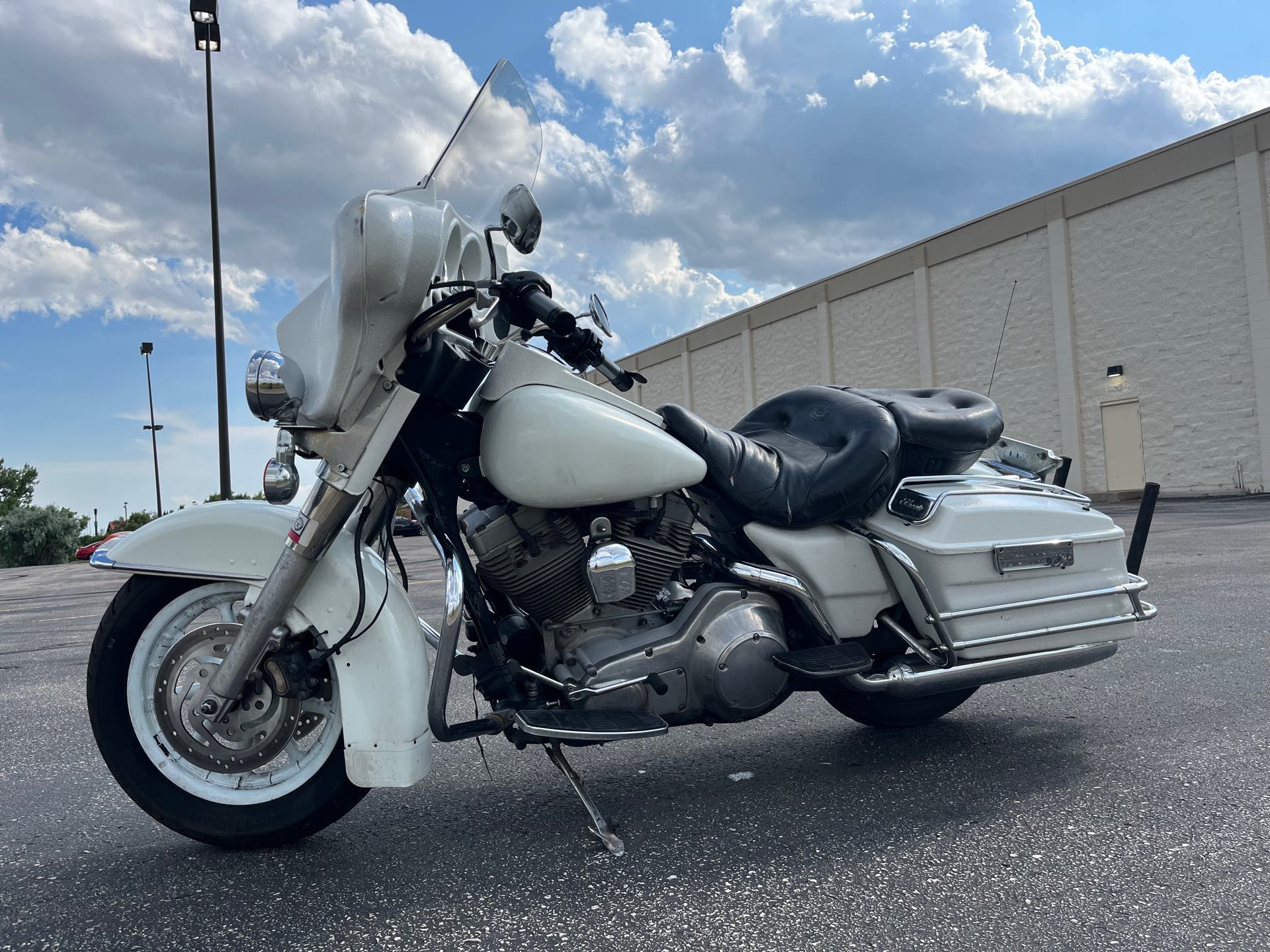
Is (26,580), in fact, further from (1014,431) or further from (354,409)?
(1014,431)

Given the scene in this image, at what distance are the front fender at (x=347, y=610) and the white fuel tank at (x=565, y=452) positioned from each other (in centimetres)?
50

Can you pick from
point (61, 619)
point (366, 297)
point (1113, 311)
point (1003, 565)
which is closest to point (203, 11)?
point (61, 619)

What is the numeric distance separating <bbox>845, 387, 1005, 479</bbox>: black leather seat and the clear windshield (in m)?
1.36

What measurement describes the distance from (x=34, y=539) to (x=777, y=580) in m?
32.4

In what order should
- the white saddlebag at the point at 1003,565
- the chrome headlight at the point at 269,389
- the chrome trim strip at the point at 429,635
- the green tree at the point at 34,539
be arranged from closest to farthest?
the chrome headlight at the point at 269,389
the chrome trim strip at the point at 429,635
the white saddlebag at the point at 1003,565
the green tree at the point at 34,539

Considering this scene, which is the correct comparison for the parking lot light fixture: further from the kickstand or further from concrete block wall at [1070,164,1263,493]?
concrete block wall at [1070,164,1263,493]

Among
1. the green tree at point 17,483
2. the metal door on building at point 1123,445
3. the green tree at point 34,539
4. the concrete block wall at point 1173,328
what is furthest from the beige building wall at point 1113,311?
the green tree at point 17,483

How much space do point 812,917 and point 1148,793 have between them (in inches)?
55.6

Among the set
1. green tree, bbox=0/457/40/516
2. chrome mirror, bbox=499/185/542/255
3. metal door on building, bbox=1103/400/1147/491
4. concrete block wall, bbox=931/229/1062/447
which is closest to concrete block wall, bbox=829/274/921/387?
concrete block wall, bbox=931/229/1062/447

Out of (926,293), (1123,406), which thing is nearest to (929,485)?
(1123,406)

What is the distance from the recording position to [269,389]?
93.1 inches

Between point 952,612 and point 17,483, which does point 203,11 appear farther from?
A: point 17,483

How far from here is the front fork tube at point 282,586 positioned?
252 centimetres

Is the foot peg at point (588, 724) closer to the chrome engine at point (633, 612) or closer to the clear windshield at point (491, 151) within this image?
the chrome engine at point (633, 612)
